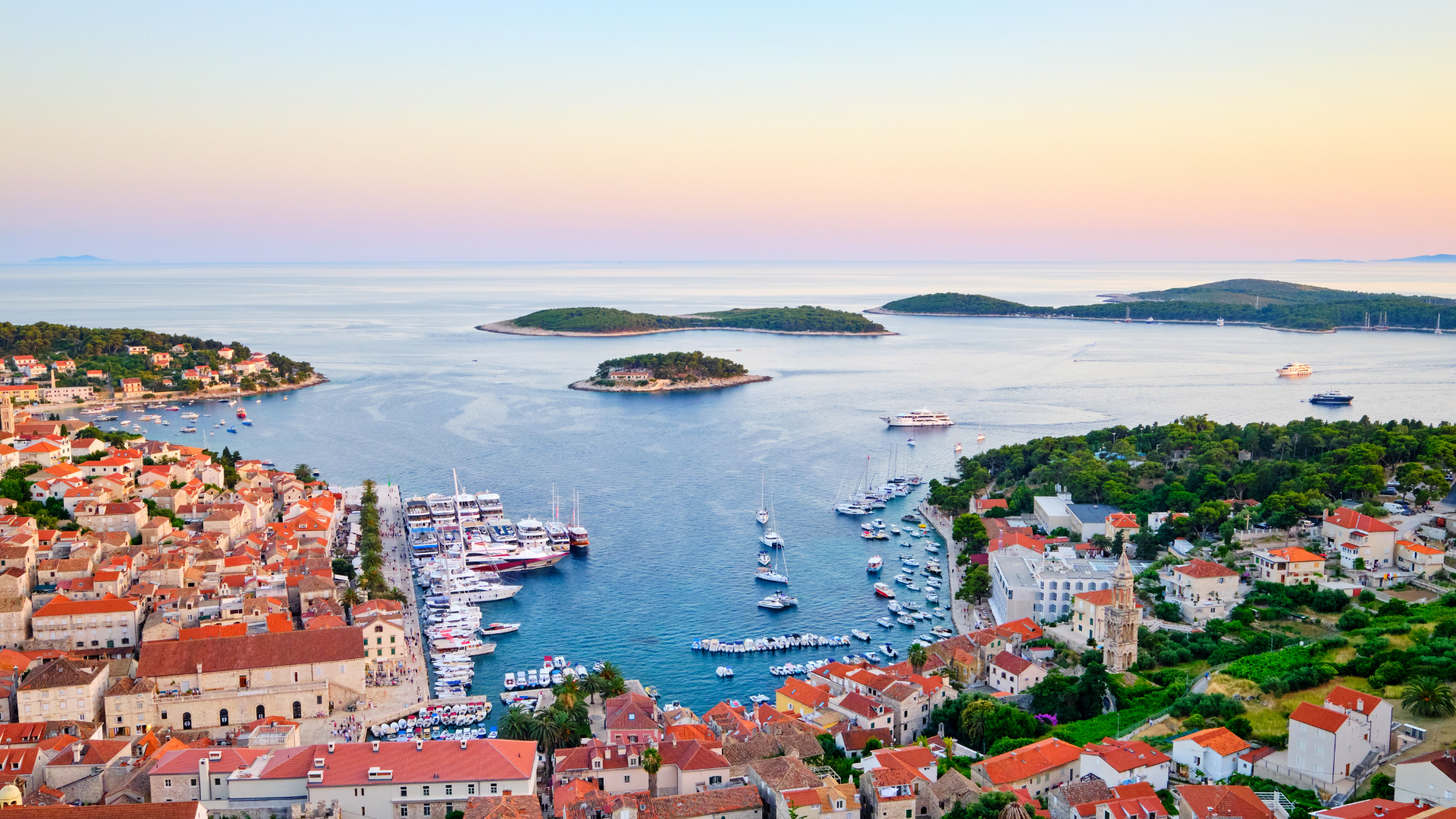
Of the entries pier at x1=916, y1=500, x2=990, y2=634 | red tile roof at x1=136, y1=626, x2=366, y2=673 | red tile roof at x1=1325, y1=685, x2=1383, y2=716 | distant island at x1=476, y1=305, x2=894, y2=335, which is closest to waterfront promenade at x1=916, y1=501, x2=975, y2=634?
pier at x1=916, y1=500, x2=990, y2=634

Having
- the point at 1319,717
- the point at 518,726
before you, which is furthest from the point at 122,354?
the point at 1319,717

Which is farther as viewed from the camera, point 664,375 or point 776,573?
point 664,375

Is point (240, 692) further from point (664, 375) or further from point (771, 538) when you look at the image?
point (664, 375)

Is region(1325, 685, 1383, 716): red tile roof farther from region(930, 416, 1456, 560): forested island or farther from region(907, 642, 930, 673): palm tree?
region(930, 416, 1456, 560): forested island

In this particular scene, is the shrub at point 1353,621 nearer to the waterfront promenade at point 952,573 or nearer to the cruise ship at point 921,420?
the waterfront promenade at point 952,573

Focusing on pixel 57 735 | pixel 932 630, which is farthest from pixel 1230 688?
pixel 57 735


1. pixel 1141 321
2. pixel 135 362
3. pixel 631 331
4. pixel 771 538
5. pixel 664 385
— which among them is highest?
pixel 1141 321
